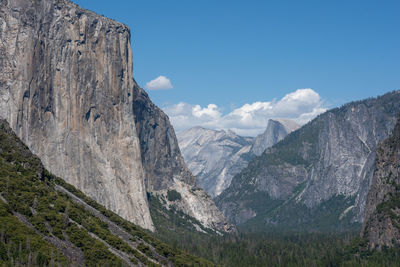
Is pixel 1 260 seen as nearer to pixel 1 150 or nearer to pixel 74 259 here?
pixel 74 259

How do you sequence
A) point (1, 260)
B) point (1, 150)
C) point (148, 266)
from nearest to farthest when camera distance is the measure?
1. point (1, 260)
2. point (148, 266)
3. point (1, 150)

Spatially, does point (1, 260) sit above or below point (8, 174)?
below

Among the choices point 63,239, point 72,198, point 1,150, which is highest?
point 1,150

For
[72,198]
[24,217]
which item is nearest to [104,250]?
[24,217]

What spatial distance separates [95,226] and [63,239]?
17617mm

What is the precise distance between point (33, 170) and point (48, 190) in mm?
7995

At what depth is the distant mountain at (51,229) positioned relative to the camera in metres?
99.9

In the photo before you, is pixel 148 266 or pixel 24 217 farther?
pixel 148 266

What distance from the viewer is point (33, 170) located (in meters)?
136

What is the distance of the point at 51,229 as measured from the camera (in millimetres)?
112812

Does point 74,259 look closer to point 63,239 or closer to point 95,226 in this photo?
point 63,239

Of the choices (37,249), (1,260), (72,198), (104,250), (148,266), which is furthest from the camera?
(72,198)

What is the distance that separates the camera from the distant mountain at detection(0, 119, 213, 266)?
99.9 meters

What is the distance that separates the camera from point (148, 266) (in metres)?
124
